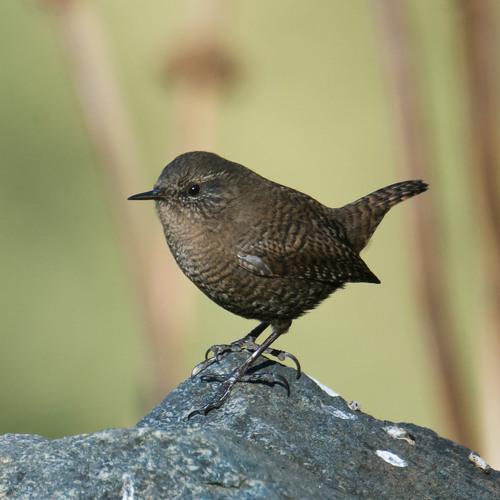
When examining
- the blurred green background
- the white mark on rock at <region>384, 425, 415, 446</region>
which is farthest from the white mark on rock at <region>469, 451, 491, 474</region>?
the blurred green background

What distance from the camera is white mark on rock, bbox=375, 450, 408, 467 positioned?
262cm

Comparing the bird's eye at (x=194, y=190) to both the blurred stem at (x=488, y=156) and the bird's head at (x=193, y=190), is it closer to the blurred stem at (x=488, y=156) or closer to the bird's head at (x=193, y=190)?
the bird's head at (x=193, y=190)

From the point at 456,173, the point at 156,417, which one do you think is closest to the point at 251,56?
the point at 456,173

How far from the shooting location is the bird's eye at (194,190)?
3301 mm

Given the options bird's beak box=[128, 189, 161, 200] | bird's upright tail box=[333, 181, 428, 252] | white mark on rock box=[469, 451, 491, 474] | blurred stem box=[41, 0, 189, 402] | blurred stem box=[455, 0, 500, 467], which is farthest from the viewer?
blurred stem box=[41, 0, 189, 402]

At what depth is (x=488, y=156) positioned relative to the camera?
4.59 metres

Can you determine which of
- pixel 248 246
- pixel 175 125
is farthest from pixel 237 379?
pixel 175 125

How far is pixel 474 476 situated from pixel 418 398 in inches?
151

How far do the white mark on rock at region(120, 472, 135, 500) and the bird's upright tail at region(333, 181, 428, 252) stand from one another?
1.91 metres

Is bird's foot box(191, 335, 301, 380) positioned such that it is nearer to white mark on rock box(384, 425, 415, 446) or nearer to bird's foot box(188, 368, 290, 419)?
bird's foot box(188, 368, 290, 419)

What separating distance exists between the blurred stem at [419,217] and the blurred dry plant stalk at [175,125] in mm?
1325

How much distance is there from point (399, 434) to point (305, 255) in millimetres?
855

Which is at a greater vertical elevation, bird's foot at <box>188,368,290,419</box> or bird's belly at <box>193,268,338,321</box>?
bird's belly at <box>193,268,338,321</box>

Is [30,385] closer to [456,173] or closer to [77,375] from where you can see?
[77,375]
